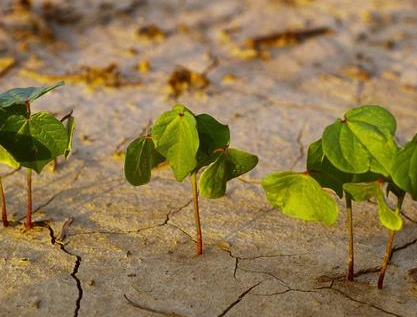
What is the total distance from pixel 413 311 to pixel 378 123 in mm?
574

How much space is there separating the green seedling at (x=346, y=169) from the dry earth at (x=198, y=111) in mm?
339

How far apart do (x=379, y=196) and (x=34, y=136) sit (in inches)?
41.3

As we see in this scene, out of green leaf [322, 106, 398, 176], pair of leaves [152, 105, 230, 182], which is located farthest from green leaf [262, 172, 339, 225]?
pair of leaves [152, 105, 230, 182]

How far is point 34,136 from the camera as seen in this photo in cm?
232

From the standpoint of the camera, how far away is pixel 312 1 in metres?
5.33

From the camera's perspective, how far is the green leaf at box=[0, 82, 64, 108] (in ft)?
7.55

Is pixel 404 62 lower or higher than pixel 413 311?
lower

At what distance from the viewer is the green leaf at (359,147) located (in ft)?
6.60

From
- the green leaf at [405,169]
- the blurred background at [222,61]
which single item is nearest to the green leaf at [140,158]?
the green leaf at [405,169]

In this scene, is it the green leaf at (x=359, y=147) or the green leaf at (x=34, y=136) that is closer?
the green leaf at (x=359, y=147)

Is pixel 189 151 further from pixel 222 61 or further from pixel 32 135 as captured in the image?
pixel 222 61

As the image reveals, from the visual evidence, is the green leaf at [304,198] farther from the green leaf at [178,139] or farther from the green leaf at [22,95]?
the green leaf at [22,95]

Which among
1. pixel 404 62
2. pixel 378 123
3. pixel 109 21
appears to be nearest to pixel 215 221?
pixel 378 123

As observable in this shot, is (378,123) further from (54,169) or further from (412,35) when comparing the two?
(412,35)
